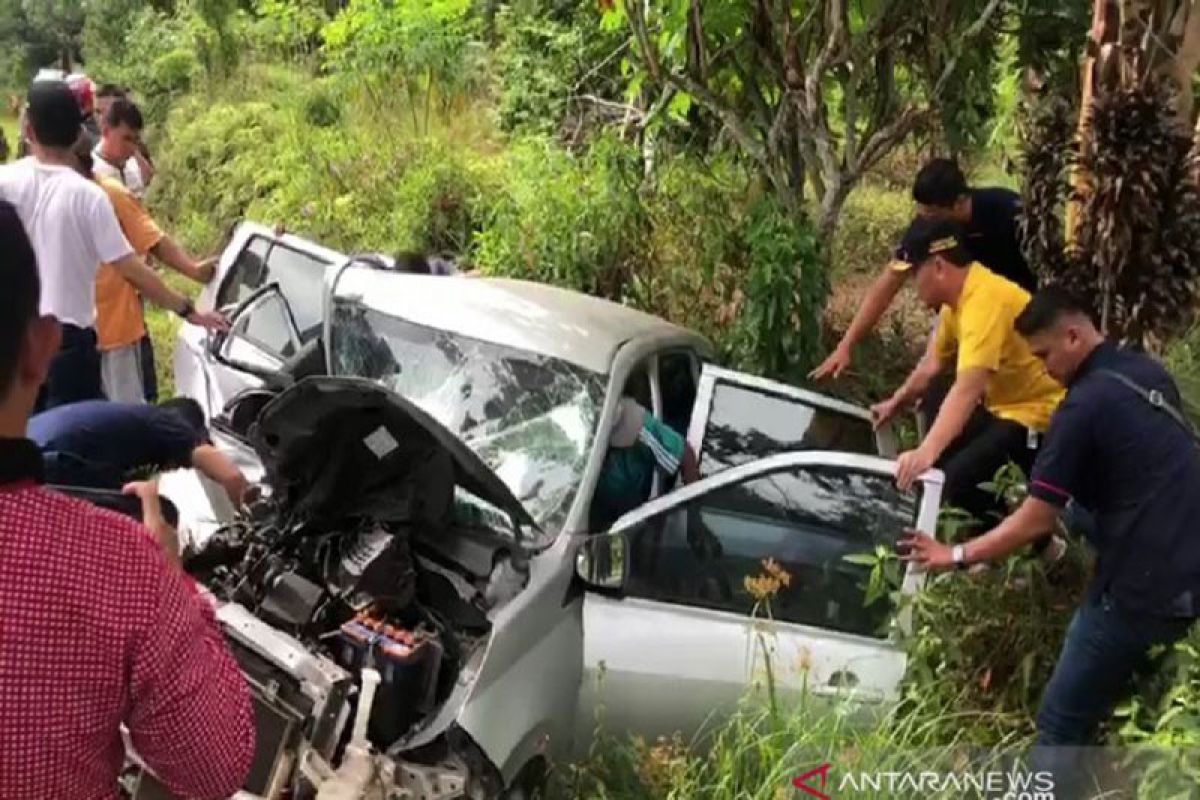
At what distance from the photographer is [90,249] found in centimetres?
462

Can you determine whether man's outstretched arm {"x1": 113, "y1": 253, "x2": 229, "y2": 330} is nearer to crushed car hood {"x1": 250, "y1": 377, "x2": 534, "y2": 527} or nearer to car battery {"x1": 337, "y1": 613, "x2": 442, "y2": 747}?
crushed car hood {"x1": 250, "y1": 377, "x2": 534, "y2": 527}

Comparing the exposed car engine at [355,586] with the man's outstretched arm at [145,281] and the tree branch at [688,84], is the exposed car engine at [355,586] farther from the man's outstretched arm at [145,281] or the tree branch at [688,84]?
the tree branch at [688,84]

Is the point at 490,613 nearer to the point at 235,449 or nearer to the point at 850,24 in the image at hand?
the point at 235,449

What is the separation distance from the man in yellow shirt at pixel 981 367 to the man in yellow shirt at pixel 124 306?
3.18m

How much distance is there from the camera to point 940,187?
202 inches

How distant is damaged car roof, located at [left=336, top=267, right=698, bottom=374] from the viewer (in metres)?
4.43

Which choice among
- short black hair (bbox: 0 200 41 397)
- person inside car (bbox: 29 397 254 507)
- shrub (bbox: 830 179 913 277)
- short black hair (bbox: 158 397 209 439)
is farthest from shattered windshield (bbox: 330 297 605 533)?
shrub (bbox: 830 179 913 277)

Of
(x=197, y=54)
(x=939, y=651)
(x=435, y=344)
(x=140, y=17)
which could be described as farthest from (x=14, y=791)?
(x=140, y=17)

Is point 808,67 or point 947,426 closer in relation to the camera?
point 947,426

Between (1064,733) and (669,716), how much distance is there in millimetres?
1142

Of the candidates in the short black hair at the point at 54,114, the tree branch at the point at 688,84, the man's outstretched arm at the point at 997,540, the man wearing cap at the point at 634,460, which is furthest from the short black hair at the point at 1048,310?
the tree branch at the point at 688,84

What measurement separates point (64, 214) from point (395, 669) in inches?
94.1

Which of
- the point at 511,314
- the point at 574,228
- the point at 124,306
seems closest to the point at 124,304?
the point at 124,306

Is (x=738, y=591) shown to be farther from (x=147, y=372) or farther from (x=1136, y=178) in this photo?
(x=147, y=372)
